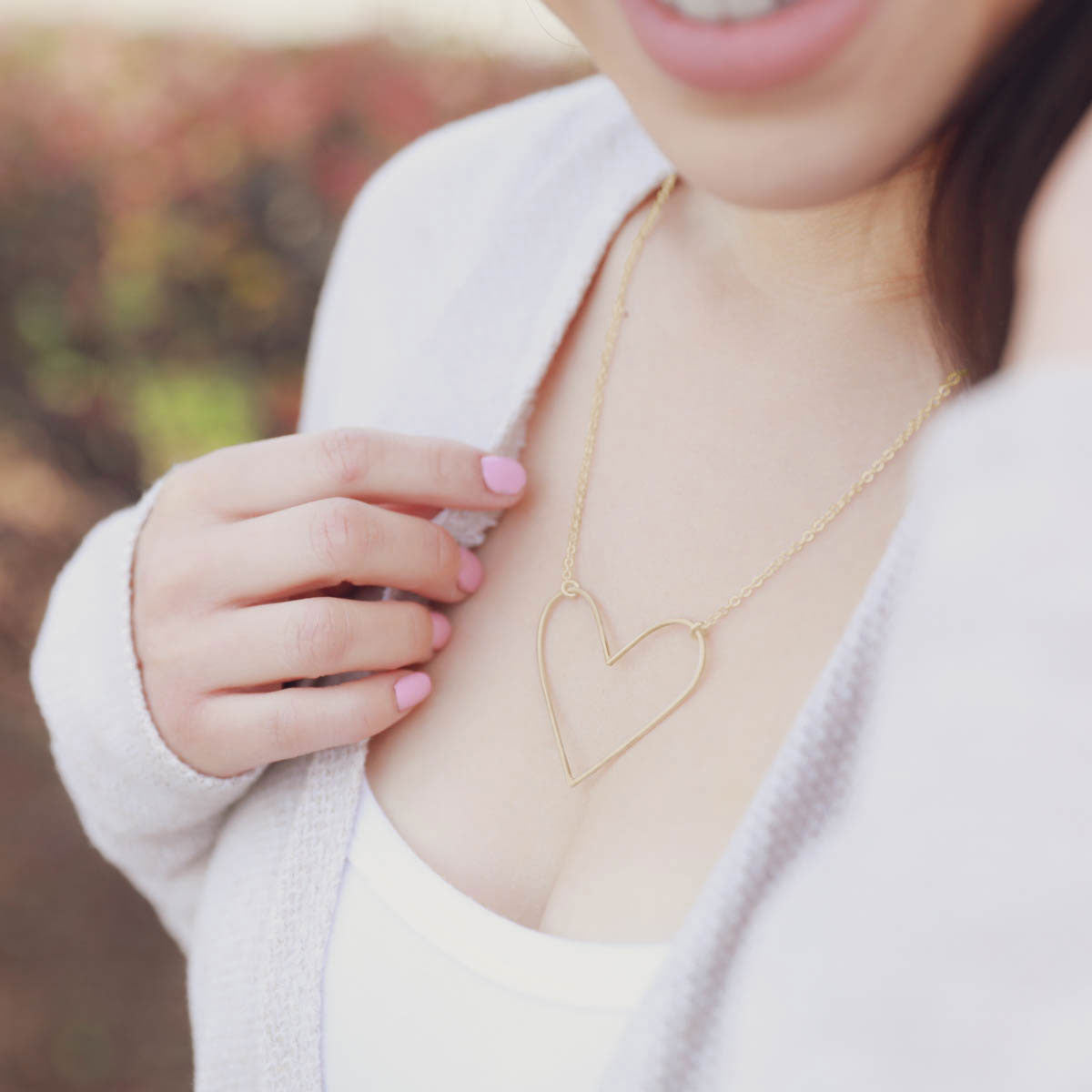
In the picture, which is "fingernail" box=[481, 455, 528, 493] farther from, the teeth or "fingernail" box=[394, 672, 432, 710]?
the teeth

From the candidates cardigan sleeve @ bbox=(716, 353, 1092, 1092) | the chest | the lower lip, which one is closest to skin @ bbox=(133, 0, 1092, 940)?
the chest

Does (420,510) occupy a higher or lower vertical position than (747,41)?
lower

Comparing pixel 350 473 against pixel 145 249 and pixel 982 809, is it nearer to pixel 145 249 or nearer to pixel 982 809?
pixel 982 809

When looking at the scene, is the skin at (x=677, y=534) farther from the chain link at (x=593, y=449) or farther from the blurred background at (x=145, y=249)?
the blurred background at (x=145, y=249)

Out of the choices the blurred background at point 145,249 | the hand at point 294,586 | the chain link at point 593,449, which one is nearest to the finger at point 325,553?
the hand at point 294,586

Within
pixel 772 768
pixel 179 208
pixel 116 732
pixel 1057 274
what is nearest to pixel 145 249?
pixel 179 208

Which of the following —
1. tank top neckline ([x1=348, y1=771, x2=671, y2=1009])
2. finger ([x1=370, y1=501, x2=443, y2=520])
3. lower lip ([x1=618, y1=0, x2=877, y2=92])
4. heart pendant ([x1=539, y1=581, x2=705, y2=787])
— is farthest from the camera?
finger ([x1=370, y1=501, x2=443, y2=520])
